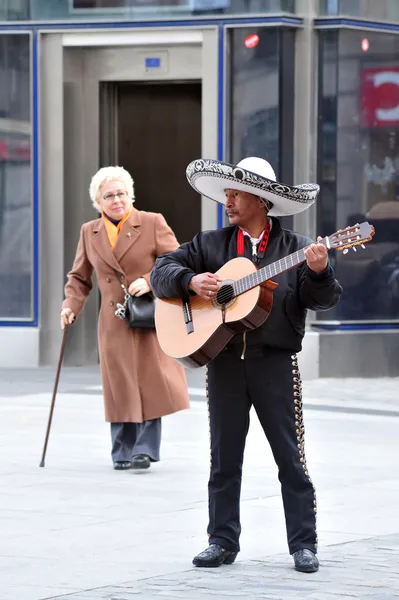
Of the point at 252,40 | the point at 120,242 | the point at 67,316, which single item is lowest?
the point at 67,316

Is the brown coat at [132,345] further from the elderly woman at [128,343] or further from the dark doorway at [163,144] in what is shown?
the dark doorway at [163,144]

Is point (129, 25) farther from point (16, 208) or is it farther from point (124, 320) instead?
point (124, 320)

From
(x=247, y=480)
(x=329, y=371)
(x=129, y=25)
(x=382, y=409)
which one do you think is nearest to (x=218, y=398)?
(x=247, y=480)

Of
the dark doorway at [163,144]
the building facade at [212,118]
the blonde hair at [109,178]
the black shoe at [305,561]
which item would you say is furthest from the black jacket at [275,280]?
the dark doorway at [163,144]

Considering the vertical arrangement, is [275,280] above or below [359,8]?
below

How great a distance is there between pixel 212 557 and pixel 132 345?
Answer: 314 centimetres

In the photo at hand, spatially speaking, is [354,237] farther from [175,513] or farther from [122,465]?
[122,465]

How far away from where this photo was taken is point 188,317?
21.8ft

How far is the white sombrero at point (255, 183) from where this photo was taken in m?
6.43

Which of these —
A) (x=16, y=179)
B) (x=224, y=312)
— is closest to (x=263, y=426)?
(x=224, y=312)

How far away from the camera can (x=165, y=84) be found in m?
16.4

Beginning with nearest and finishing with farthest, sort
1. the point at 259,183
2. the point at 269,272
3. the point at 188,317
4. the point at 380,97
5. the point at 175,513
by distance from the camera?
1. the point at 269,272
2. the point at 259,183
3. the point at 188,317
4. the point at 175,513
5. the point at 380,97

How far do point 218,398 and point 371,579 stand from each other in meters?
0.99

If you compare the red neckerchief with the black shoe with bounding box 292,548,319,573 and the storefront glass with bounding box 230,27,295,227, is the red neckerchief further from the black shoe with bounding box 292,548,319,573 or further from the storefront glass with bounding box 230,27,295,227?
the storefront glass with bounding box 230,27,295,227
